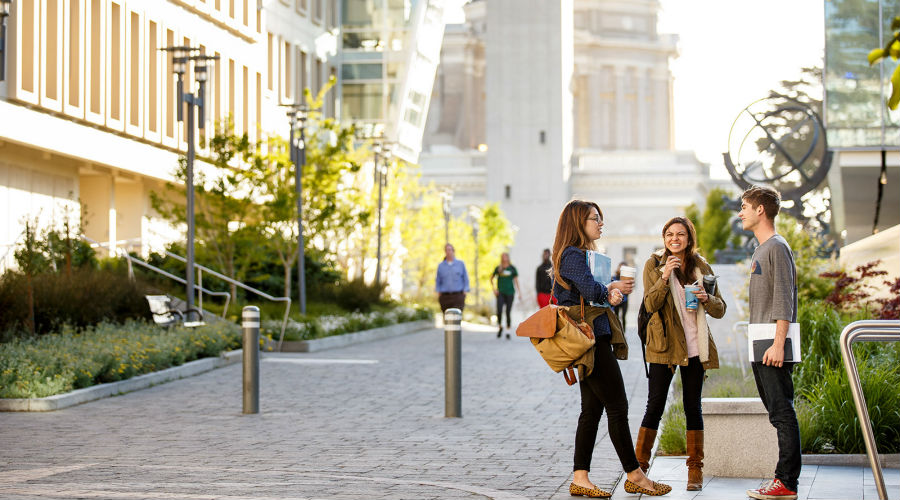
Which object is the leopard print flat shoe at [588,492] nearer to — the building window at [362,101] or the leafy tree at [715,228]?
the leafy tree at [715,228]

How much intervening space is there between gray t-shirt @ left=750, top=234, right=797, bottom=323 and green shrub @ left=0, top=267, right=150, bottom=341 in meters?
12.5

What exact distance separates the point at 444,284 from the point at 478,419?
975 cm

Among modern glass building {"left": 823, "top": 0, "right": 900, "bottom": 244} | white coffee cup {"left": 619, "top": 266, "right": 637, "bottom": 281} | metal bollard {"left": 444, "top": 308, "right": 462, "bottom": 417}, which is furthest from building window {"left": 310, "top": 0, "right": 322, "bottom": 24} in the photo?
white coffee cup {"left": 619, "top": 266, "right": 637, "bottom": 281}

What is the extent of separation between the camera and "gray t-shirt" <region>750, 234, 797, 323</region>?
7855mm

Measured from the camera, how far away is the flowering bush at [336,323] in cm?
2402

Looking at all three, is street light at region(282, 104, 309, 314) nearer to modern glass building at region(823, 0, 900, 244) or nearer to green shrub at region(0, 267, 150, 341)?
green shrub at region(0, 267, 150, 341)

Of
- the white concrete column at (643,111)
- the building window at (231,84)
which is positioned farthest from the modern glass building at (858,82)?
the white concrete column at (643,111)

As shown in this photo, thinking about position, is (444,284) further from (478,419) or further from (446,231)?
(446,231)

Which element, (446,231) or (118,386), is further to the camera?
(446,231)

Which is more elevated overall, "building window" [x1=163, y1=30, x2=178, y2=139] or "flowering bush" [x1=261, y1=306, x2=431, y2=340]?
"building window" [x1=163, y1=30, x2=178, y2=139]

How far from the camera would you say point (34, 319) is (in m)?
19.2

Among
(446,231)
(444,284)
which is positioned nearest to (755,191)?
(444,284)

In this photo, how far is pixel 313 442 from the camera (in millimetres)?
11258

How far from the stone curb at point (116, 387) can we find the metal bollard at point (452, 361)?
4.16 meters
